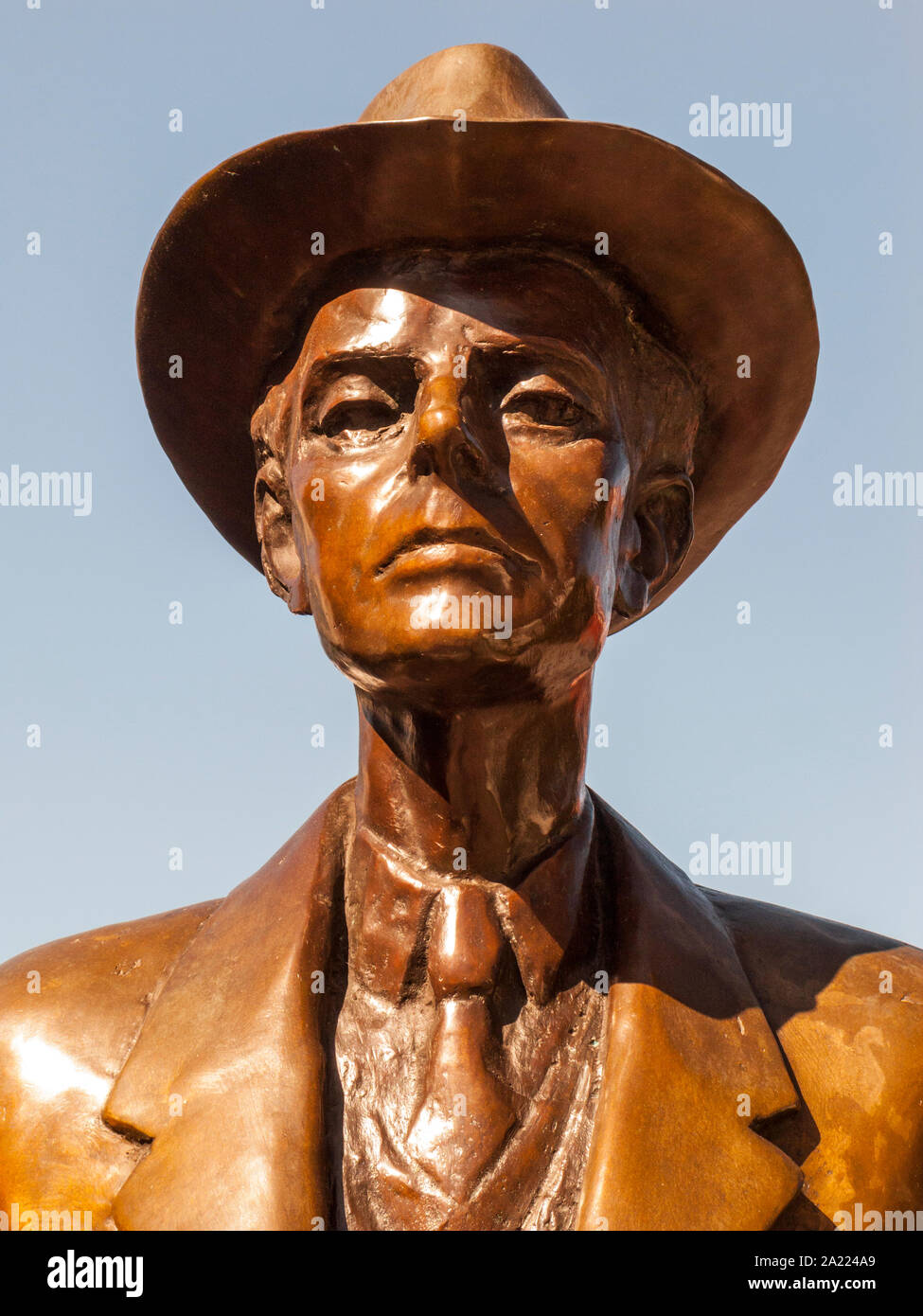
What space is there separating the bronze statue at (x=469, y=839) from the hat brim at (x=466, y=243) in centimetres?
1

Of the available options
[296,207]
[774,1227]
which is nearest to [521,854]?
[774,1227]

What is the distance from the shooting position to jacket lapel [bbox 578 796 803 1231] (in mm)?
4340

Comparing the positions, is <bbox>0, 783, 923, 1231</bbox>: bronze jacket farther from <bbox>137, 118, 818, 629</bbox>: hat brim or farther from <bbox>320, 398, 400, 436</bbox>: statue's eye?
<bbox>137, 118, 818, 629</bbox>: hat brim

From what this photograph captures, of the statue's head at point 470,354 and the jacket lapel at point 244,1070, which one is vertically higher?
the statue's head at point 470,354

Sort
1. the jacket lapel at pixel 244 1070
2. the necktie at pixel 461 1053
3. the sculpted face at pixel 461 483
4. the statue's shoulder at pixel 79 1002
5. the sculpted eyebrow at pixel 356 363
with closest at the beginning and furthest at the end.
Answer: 1. the jacket lapel at pixel 244 1070
2. the necktie at pixel 461 1053
3. the sculpted face at pixel 461 483
4. the sculpted eyebrow at pixel 356 363
5. the statue's shoulder at pixel 79 1002

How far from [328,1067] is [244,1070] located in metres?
0.26

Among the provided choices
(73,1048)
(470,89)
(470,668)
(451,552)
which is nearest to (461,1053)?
(470,668)

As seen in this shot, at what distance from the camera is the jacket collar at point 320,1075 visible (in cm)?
434

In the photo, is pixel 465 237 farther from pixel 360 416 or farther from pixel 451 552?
pixel 451 552

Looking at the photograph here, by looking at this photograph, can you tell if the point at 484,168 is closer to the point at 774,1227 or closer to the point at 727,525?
the point at 727,525

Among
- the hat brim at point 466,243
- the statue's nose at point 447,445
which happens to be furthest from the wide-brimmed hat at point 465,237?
the statue's nose at point 447,445

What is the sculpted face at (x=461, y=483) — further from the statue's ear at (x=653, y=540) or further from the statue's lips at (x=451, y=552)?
the statue's ear at (x=653, y=540)

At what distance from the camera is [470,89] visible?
17.0 feet

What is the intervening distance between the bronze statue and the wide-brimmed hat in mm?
13
